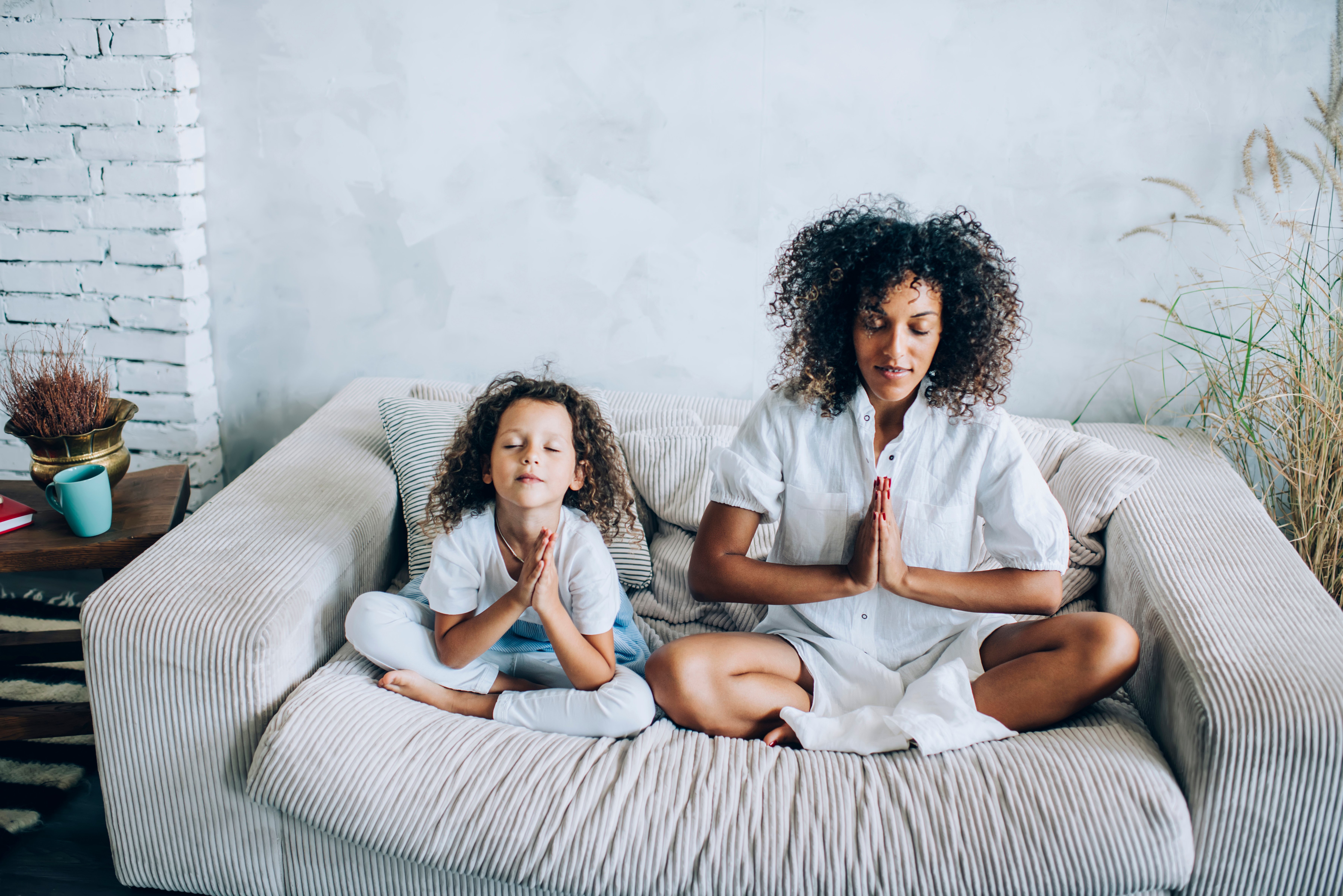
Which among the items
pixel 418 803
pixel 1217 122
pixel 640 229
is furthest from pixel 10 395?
pixel 1217 122

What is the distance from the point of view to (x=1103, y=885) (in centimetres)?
108

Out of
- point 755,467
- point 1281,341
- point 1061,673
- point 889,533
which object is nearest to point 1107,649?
point 1061,673

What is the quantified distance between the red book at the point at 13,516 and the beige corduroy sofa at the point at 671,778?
0.40 meters

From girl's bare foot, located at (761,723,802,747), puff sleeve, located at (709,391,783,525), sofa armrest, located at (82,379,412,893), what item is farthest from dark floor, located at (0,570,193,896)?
puff sleeve, located at (709,391,783,525)

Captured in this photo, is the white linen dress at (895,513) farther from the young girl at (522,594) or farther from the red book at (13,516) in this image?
the red book at (13,516)

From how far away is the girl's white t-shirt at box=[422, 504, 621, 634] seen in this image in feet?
4.42

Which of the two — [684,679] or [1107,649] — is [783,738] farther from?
[1107,649]

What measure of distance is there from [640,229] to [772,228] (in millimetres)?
311

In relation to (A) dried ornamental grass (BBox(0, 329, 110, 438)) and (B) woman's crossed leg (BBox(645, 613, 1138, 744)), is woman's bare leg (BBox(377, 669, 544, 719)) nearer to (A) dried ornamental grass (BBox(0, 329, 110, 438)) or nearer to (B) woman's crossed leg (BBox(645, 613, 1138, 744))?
(B) woman's crossed leg (BBox(645, 613, 1138, 744))

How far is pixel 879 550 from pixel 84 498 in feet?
4.42

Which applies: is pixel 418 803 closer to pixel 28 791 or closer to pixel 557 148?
pixel 28 791

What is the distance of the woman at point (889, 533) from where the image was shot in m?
1.25

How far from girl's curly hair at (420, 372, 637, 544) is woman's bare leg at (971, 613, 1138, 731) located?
25.6 inches

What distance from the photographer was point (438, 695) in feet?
4.37
